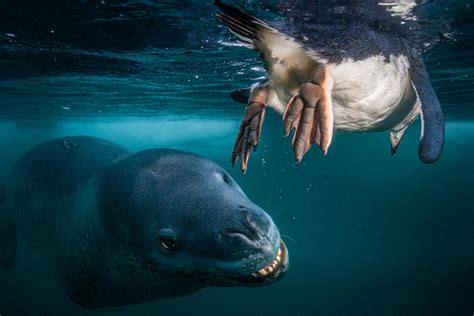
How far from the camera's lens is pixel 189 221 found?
10.5 feet

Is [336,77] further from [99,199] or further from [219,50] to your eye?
[219,50]

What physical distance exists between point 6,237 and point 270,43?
9.10m

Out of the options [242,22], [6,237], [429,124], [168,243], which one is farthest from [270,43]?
[6,237]

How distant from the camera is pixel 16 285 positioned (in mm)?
15742

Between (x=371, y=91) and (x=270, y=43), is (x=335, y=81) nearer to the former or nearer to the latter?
(x=371, y=91)

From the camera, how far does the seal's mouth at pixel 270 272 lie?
9.64ft

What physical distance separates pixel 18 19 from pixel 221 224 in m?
5.88

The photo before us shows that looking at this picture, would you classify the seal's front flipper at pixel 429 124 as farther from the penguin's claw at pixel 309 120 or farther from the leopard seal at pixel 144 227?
the leopard seal at pixel 144 227

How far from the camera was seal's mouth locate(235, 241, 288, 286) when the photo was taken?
2.94m

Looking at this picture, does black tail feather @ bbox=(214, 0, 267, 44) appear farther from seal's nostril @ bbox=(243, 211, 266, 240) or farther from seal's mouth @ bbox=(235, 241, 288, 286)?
seal's mouth @ bbox=(235, 241, 288, 286)

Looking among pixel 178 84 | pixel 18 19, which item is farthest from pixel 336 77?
pixel 178 84

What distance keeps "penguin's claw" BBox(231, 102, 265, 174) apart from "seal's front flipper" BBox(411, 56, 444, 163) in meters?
1.52

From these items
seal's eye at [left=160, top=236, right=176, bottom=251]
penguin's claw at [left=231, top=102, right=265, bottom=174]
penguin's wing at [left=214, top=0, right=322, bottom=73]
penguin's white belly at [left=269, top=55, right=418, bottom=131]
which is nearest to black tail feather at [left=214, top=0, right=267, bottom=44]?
penguin's wing at [left=214, top=0, right=322, bottom=73]

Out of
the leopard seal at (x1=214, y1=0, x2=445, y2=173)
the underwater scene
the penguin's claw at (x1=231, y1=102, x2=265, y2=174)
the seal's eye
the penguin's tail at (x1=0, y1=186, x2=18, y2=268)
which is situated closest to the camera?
the leopard seal at (x1=214, y1=0, x2=445, y2=173)
